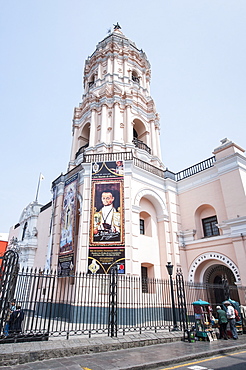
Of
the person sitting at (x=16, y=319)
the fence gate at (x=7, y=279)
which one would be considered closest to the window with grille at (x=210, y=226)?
the person sitting at (x=16, y=319)

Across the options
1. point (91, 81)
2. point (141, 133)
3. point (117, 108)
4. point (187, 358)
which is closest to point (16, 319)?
point (187, 358)

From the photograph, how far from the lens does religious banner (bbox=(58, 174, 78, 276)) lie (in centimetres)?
1377

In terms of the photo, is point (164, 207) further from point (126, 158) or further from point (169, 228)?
point (126, 158)

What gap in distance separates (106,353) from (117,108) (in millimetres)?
17715

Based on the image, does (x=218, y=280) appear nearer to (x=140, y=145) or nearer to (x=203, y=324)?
(x=203, y=324)

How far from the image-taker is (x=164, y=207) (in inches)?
656

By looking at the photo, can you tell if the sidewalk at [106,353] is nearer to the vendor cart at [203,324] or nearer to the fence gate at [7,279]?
the vendor cart at [203,324]

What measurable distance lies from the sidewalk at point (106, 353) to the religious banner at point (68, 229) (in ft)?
20.8

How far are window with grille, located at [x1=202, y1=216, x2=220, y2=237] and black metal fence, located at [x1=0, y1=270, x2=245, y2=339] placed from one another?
3.52 meters

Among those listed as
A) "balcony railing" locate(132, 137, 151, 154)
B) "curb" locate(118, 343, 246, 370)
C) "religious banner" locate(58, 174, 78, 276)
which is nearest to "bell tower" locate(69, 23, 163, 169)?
"balcony railing" locate(132, 137, 151, 154)

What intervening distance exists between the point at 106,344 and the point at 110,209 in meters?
7.59

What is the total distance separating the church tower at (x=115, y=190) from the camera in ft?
43.4

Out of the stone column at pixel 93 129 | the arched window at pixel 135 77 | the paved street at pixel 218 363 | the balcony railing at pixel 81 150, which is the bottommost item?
the paved street at pixel 218 363

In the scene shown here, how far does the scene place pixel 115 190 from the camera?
14406 mm
